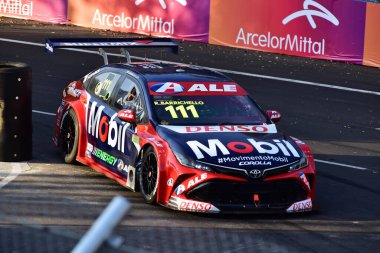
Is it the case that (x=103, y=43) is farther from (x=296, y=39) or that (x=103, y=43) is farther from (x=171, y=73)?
(x=296, y=39)

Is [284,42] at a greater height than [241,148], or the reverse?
[284,42]

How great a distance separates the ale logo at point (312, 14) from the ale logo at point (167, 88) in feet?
36.5

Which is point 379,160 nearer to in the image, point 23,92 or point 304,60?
point 23,92

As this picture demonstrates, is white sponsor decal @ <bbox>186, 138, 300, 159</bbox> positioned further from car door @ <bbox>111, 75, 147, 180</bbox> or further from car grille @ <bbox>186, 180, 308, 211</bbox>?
car door @ <bbox>111, 75, 147, 180</bbox>

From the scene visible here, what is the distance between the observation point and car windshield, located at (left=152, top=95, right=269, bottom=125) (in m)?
10.6

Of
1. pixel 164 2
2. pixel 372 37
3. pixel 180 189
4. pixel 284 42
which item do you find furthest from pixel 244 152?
pixel 164 2

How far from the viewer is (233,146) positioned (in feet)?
32.6

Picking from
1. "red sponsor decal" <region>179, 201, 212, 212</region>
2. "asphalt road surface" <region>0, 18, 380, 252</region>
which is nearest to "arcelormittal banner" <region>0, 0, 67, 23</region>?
"asphalt road surface" <region>0, 18, 380, 252</region>

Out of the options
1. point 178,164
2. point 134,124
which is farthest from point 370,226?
point 134,124

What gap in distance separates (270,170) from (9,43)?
565 inches

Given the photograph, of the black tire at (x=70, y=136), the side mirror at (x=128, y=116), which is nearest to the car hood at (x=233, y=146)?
the side mirror at (x=128, y=116)

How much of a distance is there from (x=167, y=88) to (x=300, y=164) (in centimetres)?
193

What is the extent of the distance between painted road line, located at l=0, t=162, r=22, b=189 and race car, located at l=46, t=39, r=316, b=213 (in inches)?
26.7

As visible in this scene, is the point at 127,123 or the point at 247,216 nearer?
the point at 247,216
